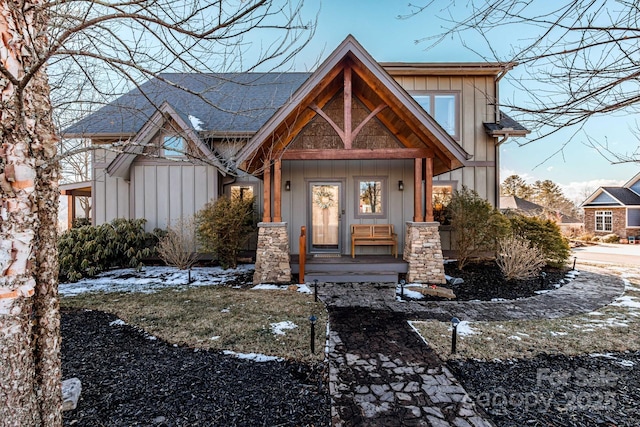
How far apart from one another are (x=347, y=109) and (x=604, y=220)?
29.4 metres

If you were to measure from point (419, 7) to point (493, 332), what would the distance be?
4.31m

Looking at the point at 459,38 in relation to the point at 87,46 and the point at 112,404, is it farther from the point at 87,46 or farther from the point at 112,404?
the point at 112,404

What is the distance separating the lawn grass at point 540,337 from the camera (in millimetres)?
3766

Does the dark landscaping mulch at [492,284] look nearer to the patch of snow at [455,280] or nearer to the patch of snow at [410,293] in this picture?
the patch of snow at [455,280]

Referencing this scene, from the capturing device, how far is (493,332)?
4344mm

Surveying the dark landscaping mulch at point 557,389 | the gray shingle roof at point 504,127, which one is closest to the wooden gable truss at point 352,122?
the gray shingle roof at point 504,127

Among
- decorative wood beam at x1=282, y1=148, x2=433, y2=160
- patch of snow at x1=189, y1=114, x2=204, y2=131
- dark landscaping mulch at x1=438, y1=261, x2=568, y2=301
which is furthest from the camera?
patch of snow at x1=189, y1=114, x2=204, y2=131

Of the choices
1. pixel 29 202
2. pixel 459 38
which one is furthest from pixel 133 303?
pixel 459 38

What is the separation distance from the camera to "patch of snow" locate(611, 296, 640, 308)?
5.75m

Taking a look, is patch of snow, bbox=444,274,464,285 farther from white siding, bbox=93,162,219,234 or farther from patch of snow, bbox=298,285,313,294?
white siding, bbox=93,162,219,234

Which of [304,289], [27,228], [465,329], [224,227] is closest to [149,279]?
[224,227]

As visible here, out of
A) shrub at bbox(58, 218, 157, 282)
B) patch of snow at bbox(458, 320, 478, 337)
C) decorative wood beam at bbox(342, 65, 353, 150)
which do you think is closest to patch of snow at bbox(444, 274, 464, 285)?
patch of snow at bbox(458, 320, 478, 337)

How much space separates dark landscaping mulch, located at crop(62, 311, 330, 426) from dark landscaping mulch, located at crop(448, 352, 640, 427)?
1591 millimetres

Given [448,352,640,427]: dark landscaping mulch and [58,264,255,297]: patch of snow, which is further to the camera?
[58,264,255,297]: patch of snow
